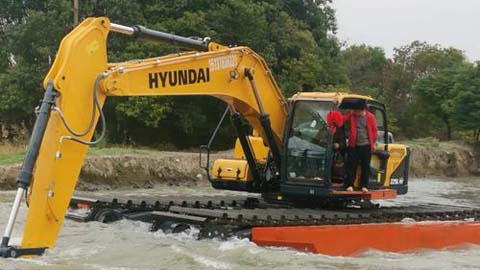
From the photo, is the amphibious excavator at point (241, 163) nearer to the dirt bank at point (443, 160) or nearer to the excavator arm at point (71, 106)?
the excavator arm at point (71, 106)

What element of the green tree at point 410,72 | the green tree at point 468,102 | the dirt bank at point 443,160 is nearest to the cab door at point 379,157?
the dirt bank at point 443,160

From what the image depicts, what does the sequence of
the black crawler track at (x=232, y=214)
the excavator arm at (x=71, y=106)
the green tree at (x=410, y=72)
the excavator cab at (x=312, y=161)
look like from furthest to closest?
the green tree at (x=410, y=72), the excavator cab at (x=312, y=161), the black crawler track at (x=232, y=214), the excavator arm at (x=71, y=106)

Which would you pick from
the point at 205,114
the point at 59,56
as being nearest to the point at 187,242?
the point at 59,56

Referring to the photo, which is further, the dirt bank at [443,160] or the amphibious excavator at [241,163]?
the dirt bank at [443,160]

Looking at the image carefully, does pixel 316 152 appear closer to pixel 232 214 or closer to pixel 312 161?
pixel 312 161

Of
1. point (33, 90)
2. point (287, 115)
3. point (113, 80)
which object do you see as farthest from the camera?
point (33, 90)

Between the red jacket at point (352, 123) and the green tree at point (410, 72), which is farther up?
the green tree at point (410, 72)

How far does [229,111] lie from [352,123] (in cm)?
204

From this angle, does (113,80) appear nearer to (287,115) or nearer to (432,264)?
(287,115)

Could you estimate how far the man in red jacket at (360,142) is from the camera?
37.2 ft

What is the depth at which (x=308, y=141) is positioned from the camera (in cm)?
1146

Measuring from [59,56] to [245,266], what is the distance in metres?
3.47

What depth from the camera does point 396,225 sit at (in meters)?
10.9

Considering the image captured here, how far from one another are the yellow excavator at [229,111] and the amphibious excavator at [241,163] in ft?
0.05
